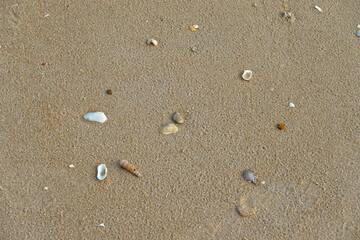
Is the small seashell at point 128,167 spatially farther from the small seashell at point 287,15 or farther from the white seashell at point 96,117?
the small seashell at point 287,15

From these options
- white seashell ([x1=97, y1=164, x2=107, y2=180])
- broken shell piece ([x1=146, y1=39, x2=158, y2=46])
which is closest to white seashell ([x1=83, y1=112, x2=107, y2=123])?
white seashell ([x1=97, y1=164, x2=107, y2=180])

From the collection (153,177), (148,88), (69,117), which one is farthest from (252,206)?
(69,117)

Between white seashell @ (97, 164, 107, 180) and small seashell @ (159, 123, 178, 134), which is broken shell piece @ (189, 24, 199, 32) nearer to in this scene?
small seashell @ (159, 123, 178, 134)

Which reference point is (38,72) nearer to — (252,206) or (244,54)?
(244,54)

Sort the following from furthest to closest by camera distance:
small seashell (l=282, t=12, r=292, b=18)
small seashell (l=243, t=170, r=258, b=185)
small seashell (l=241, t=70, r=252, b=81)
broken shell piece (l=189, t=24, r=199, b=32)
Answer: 1. small seashell (l=282, t=12, r=292, b=18)
2. broken shell piece (l=189, t=24, r=199, b=32)
3. small seashell (l=241, t=70, r=252, b=81)
4. small seashell (l=243, t=170, r=258, b=185)

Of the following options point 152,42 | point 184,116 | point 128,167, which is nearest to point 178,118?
point 184,116

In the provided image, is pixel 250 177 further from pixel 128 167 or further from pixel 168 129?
Answer: pixel 128 167

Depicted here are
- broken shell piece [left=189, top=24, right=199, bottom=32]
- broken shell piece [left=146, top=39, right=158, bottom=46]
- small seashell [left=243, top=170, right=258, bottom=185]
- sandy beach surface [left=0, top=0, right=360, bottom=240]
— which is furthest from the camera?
broken shell piece [left=189, top=24, right=199, bottom=32]
